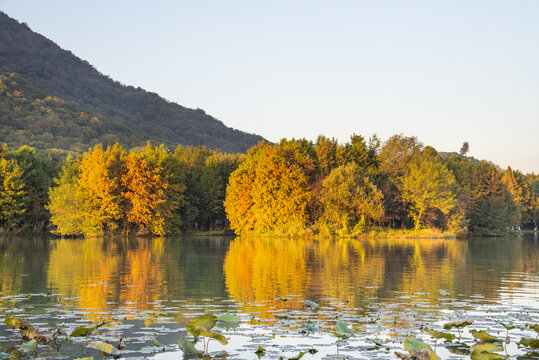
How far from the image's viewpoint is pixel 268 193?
83500 millimetres

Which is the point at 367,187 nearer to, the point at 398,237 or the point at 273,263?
the point at 398,237

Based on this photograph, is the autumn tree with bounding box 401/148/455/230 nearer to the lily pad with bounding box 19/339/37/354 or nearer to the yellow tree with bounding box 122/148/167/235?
the yellow tree with bounding box 122/148/167/235

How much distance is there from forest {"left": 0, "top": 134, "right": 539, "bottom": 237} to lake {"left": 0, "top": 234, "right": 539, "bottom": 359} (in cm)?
4472

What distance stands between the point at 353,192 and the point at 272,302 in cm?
6093

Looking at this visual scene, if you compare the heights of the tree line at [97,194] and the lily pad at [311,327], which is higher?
the tree line at [97,194]

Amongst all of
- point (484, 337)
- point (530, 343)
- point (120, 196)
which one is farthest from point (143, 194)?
point (530, 343)

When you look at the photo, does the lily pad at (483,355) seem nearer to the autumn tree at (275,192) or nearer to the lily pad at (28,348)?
the lily pad at (28,348)

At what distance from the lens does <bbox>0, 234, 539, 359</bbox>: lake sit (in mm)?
13531

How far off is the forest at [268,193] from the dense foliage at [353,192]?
0.17 m

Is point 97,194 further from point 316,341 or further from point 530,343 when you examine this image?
point 530,343

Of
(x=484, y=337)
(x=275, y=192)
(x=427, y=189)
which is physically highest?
(x=427, y=189)

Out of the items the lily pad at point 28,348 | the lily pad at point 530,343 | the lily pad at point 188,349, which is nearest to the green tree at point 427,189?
the lily pad at point 530,343

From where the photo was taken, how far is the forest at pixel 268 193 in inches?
3196

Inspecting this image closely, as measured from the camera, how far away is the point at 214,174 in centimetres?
10581
